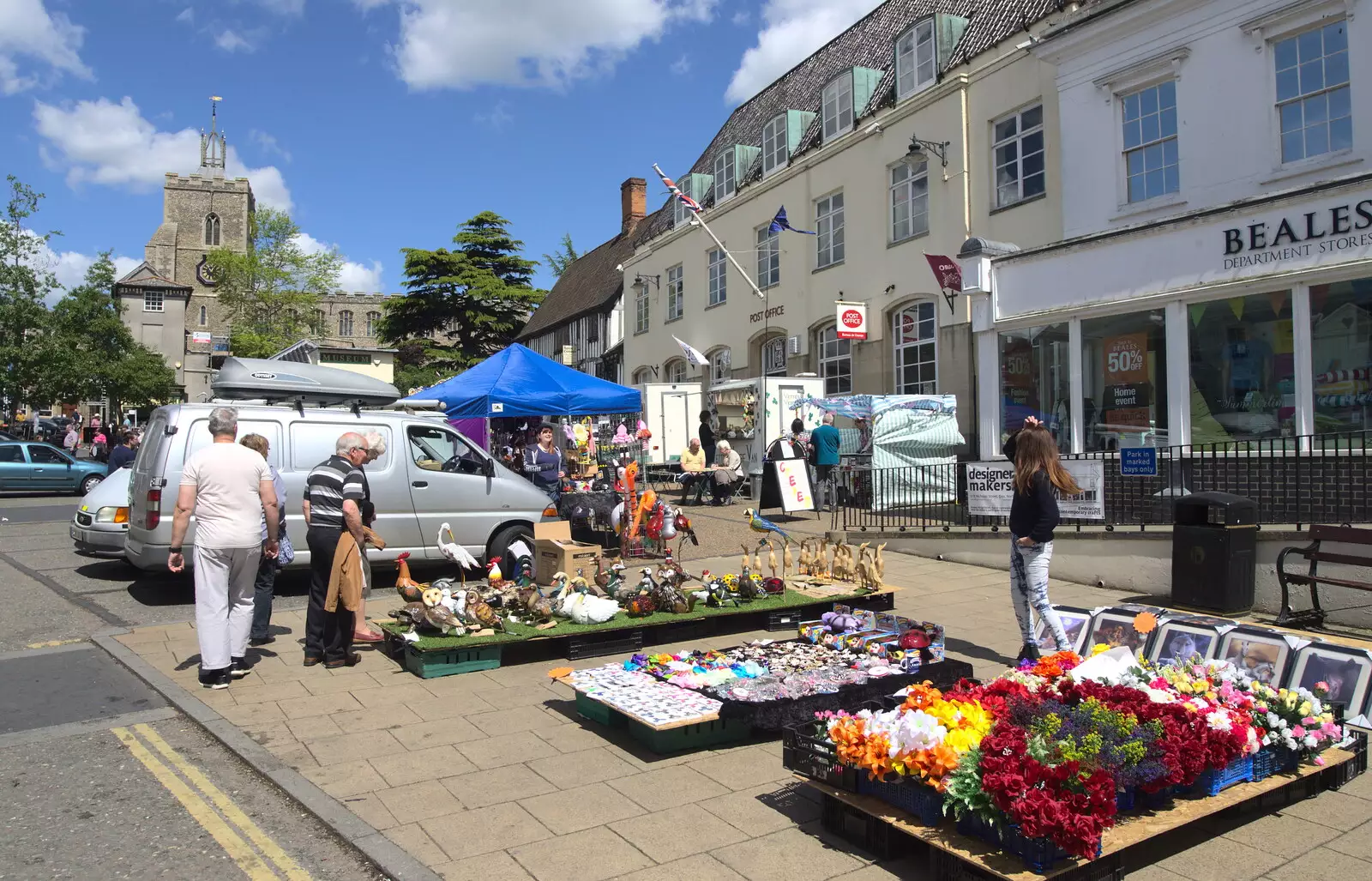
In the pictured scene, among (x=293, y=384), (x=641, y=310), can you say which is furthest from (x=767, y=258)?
(x=293, y=384)

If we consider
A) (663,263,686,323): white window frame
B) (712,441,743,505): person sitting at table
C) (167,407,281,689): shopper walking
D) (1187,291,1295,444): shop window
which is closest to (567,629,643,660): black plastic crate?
(167,407,281,689): shopper walking

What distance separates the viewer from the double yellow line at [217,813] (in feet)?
12.8

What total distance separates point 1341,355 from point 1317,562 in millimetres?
3631

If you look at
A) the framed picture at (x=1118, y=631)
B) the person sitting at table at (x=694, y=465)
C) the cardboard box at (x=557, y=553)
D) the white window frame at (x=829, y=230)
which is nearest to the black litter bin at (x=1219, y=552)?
the framed picture at (x=1118, y=631)

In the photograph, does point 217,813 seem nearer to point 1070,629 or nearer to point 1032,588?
point 1032,588

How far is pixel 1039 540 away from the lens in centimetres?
677

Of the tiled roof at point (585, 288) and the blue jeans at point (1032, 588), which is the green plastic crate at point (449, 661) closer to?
the blue jeans at point (1032, 588)

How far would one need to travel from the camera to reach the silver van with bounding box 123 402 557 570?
9.31 m

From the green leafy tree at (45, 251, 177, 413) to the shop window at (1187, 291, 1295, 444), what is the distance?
38672mm

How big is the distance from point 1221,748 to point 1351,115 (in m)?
11.4

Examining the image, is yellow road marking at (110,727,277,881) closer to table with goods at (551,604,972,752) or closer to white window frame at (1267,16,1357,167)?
table with goods at (551,604,972,752)

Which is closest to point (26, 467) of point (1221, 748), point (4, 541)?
point (4, 541)

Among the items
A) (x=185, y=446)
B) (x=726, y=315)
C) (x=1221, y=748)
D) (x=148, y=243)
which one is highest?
(x=148, y=243)

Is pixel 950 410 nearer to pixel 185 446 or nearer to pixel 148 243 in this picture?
pixel 185 446
